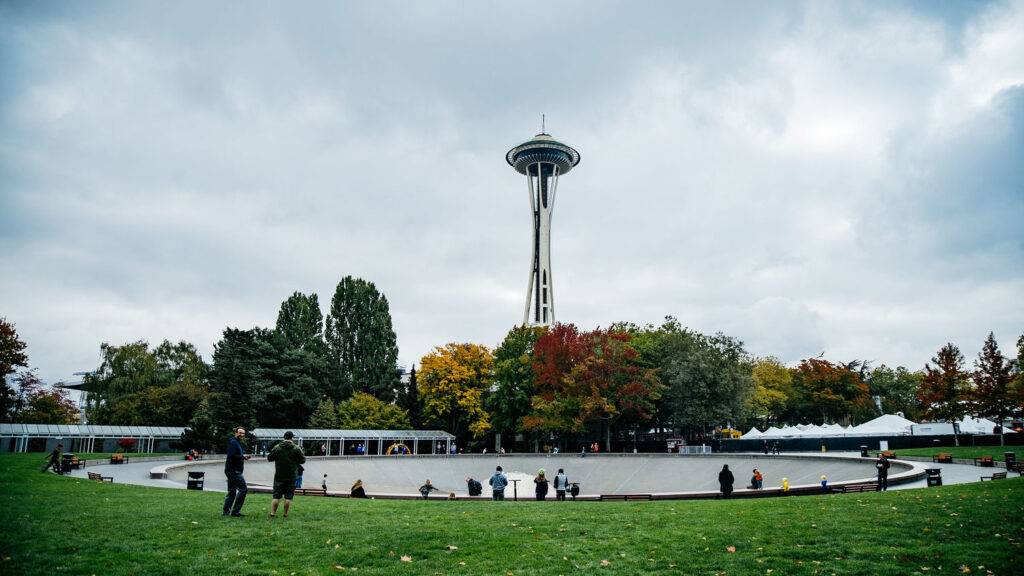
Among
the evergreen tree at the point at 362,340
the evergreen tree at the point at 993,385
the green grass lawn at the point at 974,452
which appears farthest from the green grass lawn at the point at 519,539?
the evergreen tree at the point at 362,340

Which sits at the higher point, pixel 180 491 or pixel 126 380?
pixel 126 380

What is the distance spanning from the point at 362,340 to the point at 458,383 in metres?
13.5

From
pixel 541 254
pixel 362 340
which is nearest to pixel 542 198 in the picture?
pixel 541 254

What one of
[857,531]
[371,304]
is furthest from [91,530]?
[371,304]

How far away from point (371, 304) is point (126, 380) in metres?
22.2

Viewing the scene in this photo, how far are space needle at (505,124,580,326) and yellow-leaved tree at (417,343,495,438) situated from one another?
2188cm

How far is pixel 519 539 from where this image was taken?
943 centimetres

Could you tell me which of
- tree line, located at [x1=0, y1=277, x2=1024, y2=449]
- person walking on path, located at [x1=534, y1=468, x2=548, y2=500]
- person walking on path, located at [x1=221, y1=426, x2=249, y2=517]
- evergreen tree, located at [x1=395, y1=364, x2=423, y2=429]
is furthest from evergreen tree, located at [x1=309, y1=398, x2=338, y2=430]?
person walking on path, located at [x1=221, y1=426, x2=249, y2=517]

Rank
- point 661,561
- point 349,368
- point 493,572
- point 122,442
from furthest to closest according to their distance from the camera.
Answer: point 349,368
point 122,442
point 661,561
point 493,572

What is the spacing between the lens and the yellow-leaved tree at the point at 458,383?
174 feet

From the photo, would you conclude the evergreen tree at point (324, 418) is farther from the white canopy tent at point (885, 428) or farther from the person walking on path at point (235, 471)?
the person walking on path at point (235, 471)

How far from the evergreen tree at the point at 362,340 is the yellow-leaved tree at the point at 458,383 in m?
7.15

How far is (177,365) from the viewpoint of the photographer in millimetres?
54312

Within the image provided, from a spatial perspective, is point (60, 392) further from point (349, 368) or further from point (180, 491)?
point (180, 491)
